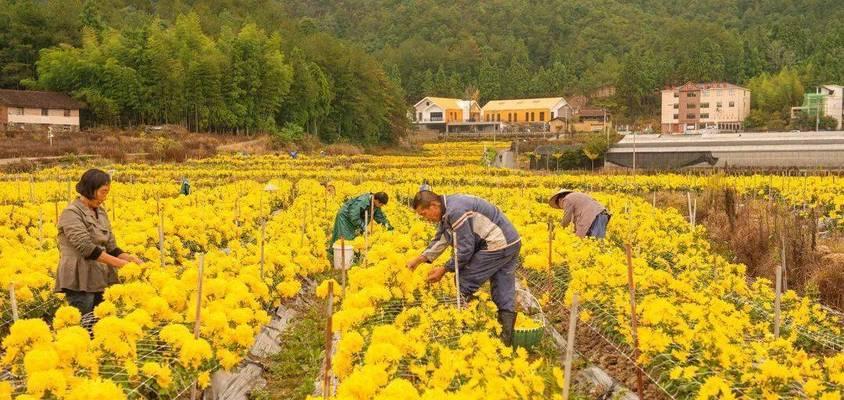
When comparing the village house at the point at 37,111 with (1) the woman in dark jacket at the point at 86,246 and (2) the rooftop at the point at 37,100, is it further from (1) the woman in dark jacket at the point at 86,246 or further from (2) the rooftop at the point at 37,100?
(1) the woman in dark jacket at the point at 86,246

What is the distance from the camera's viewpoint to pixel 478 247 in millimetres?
5918

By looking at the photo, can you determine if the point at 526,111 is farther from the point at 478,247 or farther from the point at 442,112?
the point at 478,247

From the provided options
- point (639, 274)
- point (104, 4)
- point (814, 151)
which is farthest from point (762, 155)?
point (104, 4)

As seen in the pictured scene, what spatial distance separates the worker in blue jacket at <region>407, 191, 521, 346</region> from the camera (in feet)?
18.6

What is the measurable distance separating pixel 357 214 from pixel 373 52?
10972 centimetres

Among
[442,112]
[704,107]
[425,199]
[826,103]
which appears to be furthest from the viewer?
[442,112]

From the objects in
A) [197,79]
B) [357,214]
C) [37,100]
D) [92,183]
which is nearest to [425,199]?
[92,183]

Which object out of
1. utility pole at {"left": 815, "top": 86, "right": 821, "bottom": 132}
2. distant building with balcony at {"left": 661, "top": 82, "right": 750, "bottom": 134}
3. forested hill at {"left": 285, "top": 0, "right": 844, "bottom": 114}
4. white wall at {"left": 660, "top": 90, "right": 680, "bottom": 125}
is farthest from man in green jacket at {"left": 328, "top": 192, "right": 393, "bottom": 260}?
forested hill at {"left": 285, "top": 0, "right": 844, "bottom": 114}

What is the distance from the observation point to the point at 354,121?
5838 centimetres

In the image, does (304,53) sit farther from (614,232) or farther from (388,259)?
(388,259)

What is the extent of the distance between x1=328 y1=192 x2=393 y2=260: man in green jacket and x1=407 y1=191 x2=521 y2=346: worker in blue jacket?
9.43ft

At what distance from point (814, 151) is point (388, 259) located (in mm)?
26349

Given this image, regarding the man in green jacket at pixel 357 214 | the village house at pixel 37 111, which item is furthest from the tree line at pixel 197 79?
the man in green jacket at pixel 357 214

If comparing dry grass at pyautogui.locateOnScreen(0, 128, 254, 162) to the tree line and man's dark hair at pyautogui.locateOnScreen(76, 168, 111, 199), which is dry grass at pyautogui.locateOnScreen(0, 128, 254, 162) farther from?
man's dark hair at pyautogui.locateOnScreen(76, 168, 111, 199)
